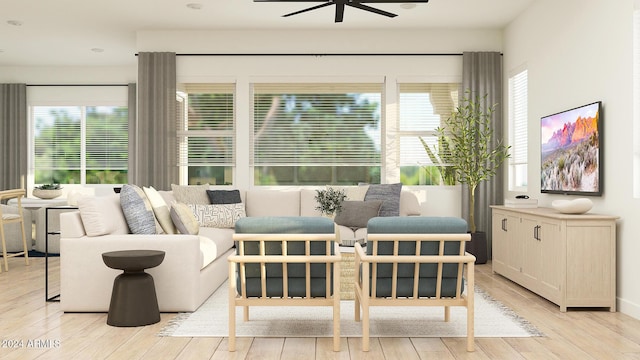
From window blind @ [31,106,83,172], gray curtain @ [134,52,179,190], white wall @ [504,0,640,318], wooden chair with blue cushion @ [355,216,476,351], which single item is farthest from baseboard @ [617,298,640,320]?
window blind @ [31,106,83,172]

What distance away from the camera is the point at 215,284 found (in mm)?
5098

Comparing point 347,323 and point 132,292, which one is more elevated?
point 132,292

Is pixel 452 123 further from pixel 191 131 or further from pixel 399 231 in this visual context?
pixel 399 231

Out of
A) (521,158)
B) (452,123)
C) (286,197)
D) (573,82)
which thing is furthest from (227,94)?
(573,82)

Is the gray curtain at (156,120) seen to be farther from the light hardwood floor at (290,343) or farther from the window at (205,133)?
the light hardwood floor at (290,343)

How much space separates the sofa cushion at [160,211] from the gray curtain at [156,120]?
239 cm

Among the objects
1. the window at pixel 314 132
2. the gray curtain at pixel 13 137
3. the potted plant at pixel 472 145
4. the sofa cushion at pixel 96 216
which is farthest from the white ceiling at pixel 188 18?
the sofa cushion at pixel 96 216

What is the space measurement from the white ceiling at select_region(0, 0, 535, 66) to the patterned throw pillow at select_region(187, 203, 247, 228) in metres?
2.23

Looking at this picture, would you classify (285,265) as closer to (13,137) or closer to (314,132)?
(314,132)

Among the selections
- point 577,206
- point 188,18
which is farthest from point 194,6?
point 577,206

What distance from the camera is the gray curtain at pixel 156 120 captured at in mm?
7582

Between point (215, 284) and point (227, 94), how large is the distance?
3316mm

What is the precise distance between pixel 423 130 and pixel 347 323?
4178 mm

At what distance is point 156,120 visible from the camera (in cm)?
762
